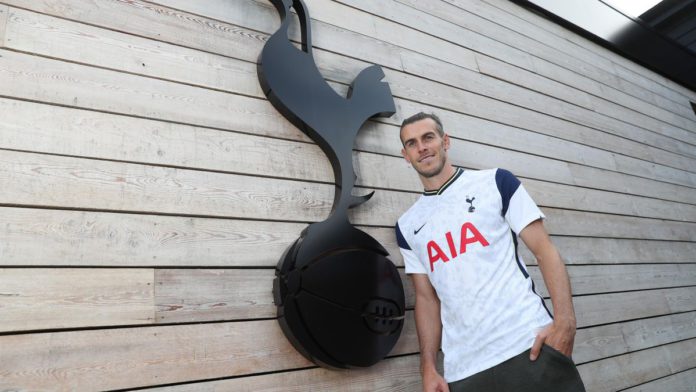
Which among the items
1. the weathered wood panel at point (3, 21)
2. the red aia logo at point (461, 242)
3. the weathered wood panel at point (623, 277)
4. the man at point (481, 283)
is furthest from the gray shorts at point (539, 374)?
the weathered wood panel at point (3, 21)

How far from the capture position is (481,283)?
1344mm

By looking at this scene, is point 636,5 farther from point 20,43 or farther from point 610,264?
point 20,43

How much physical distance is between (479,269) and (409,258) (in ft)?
0.90

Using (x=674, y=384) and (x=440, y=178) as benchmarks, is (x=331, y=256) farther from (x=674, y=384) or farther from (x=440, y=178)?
(x=674, y=384)

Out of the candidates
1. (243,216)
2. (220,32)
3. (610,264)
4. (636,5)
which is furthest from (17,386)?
(636,5)

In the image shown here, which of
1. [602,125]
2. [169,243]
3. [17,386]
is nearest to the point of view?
[17,386]

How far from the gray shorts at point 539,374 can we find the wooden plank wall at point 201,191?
1.27 feet

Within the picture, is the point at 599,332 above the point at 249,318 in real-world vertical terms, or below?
below

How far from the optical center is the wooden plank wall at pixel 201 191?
1142 millimetres

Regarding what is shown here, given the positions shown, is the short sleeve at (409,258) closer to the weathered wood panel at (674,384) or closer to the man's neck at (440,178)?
the man's neck at (440,178)

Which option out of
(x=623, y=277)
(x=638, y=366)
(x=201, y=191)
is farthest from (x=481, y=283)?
(x=623, y=277)

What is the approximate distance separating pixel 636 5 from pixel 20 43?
4.33 metres

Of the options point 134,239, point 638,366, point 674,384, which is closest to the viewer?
point 134,239

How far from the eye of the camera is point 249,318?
1.32m
